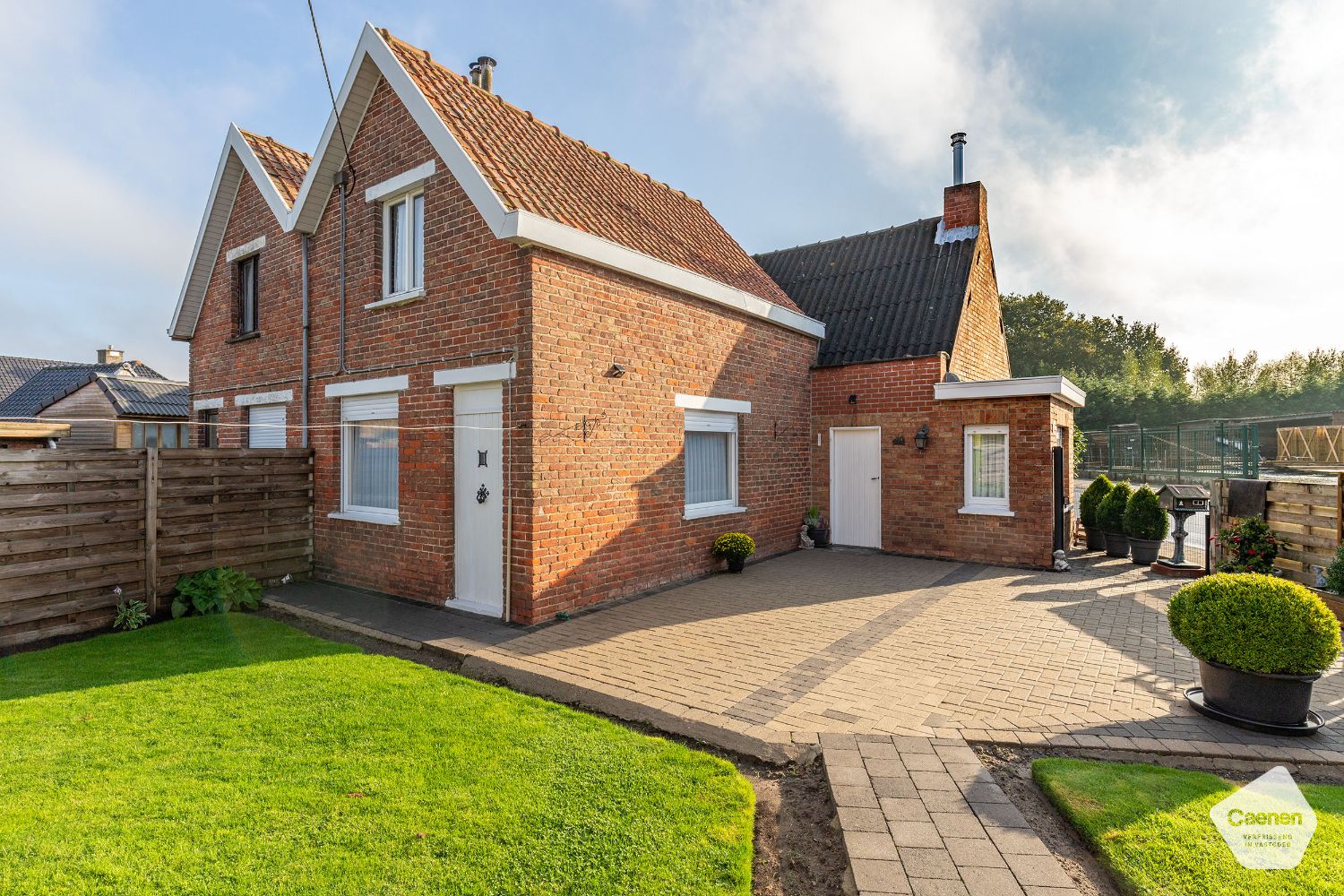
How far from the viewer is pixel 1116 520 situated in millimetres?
11352

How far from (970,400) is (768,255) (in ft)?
26.8

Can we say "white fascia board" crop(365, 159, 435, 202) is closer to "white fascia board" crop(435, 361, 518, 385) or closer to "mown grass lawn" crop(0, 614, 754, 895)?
"white fascia board" crop(435, 361, 518, 385)

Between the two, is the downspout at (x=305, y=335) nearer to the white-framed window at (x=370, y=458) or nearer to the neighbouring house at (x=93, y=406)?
the white-framed window at (x=370, y=458)

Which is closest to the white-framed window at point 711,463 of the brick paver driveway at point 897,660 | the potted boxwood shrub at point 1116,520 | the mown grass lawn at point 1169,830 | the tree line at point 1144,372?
the brick paver driveway at point 897,660

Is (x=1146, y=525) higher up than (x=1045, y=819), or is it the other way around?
(x=1146, y=525)

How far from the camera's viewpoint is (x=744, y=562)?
10.5 m

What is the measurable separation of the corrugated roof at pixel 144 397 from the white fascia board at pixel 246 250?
12270 millimetres

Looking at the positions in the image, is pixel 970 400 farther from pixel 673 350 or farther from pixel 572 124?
pixel 572 124

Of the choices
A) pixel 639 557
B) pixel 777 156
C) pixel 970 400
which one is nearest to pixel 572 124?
pixel 777 156

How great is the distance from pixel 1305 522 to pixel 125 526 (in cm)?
1504

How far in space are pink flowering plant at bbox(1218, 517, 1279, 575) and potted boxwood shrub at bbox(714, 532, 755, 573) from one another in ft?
21.8

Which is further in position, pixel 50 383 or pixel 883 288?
pixel 50 383

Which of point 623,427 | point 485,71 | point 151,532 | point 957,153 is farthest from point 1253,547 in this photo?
point 151,532

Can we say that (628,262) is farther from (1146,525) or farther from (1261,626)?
(1146,525)
